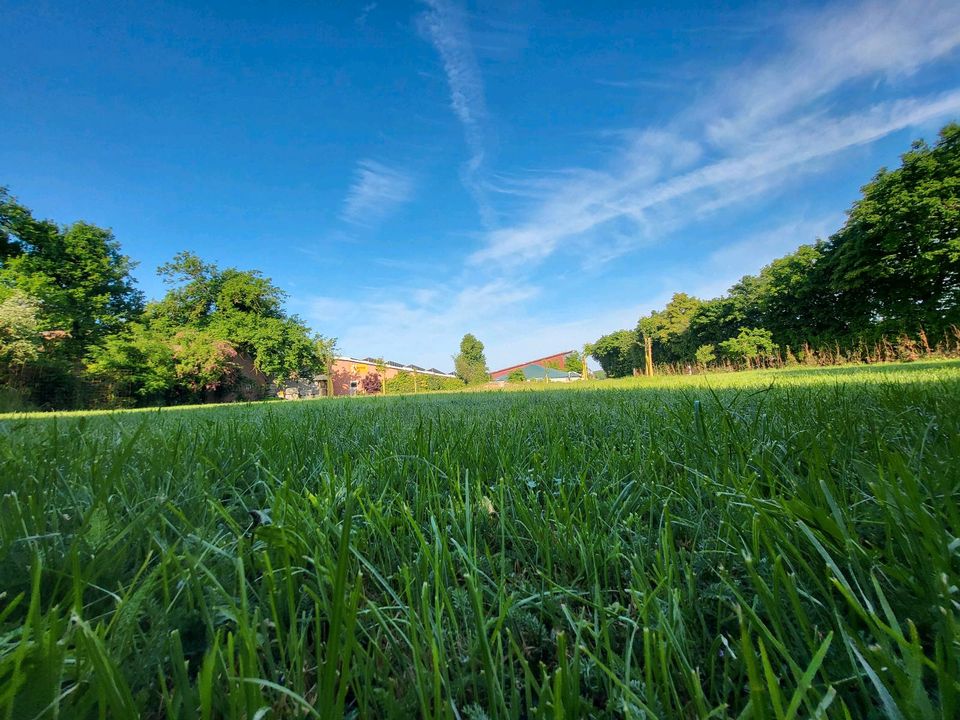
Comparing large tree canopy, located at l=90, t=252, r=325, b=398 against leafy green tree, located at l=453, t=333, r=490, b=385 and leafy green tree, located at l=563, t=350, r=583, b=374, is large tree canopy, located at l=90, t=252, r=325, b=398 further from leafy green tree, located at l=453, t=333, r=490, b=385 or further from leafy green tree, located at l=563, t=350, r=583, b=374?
leafy green tree, located at l=563, t=350, r=583, b=374

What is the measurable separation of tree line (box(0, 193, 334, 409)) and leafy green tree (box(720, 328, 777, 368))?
22427 millimetres

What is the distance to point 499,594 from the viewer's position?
1.63 ft

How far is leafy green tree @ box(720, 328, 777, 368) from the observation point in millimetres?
19922

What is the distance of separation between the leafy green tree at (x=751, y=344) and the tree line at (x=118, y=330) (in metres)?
22.4

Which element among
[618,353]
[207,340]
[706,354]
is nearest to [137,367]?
[207,340]

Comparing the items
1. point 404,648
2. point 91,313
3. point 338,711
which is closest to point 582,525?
point 404,648

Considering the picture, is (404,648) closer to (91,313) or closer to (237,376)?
(237,376)

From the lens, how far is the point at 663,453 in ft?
3.40

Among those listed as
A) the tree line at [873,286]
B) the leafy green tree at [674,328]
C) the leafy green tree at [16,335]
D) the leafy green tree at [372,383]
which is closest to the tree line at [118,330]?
the leafy green tree at [16,335]

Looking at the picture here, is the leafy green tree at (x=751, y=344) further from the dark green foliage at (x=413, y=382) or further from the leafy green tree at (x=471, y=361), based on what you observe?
the leafy green tree at (x=471, y=361)

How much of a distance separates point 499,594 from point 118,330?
2427 centimetres

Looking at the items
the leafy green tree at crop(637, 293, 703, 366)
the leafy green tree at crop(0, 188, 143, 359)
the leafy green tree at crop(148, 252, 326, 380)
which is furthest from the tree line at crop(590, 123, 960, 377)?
the leafy green tree at crop(0, 188, 143, 359)

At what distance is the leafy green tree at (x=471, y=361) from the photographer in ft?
114

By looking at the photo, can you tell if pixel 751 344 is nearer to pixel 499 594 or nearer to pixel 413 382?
pixel 413 382
